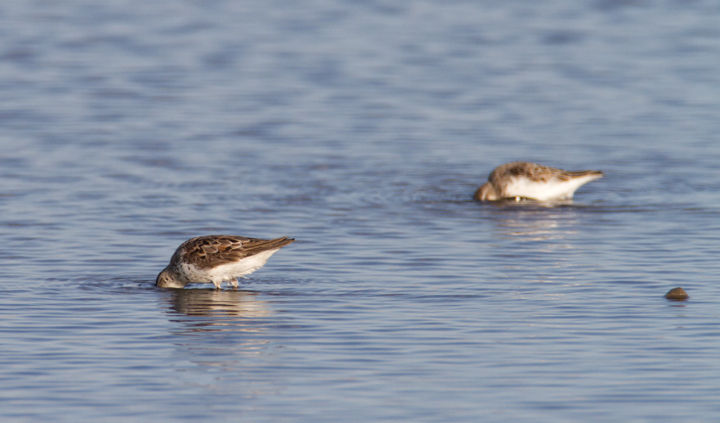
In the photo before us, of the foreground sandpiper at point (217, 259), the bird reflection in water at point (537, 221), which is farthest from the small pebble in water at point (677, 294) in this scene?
the foreground sandpiper at point (217, 259)

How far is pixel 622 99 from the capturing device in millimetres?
35781

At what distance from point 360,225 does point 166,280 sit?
16.4ft

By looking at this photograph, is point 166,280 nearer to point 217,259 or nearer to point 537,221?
point 217,259

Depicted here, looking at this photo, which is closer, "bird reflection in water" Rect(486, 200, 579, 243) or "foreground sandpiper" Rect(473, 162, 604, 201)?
"bird reflection in water" Rect(486, 200, 579, 243)

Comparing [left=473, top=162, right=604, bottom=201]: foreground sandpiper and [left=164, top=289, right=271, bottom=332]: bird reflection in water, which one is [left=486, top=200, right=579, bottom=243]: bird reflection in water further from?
[left=164, top=289, right=271, bottom=332]: bird reflection in water

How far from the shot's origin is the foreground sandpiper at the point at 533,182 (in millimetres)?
23469

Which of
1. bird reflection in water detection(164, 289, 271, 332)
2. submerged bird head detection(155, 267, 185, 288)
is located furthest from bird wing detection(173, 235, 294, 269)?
bird reflection in water detection(164, 289, 271, 332)

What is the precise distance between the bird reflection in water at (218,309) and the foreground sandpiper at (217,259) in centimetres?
21

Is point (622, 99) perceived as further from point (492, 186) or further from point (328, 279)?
point (328, 279)

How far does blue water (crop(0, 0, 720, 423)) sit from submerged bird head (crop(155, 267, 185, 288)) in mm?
180

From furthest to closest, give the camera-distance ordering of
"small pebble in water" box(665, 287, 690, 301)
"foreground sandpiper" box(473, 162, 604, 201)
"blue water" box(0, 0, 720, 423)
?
"foreground sandpiper" box(473, 162, 604, 201) < "small pebble in water" box(665, 287, 690, 301) < "blue water" box(0, 0, 720, 423)

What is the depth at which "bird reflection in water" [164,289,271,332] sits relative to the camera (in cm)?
1404

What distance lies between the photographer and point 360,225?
2047 centimetres

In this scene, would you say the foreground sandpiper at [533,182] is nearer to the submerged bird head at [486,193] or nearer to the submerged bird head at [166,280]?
the submerged bird head at [486,193]
